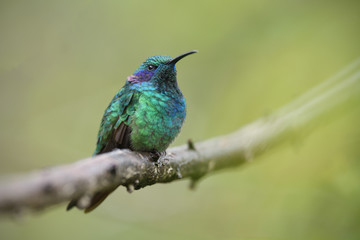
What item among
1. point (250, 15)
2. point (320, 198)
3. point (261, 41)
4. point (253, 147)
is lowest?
point (320, 198)

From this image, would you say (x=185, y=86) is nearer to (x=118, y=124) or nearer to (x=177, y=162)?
(x=118, y=124)

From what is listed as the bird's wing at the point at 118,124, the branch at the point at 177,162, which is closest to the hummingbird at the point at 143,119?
the bird's wing at the point at 118,124

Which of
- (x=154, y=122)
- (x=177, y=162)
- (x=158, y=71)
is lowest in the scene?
(x=177, y=162)

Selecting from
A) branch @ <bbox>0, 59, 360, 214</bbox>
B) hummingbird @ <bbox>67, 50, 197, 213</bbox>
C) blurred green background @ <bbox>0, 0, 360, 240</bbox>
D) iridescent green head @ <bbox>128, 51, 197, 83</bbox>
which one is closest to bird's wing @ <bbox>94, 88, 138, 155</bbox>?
hummingbird @ <bbox>67, 50, 197, 213</bbox>

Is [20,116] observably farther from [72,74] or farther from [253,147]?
[253,147]

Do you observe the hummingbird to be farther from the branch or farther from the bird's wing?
the branch

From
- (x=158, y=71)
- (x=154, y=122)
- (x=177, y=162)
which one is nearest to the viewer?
(x=177, y=162)

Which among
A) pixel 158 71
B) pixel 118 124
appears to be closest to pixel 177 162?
pixel 118 124

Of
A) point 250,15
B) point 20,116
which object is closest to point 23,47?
point 20,116
